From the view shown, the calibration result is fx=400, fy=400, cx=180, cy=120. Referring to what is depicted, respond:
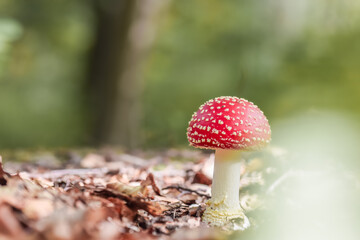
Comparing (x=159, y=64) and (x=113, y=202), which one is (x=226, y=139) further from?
(x=159, y=64)

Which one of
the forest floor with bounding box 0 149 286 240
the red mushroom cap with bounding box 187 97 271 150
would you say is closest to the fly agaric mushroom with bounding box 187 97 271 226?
the red mushroom cap with bounding box 187 97 271 150

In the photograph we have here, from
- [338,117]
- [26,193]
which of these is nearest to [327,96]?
[338,117]

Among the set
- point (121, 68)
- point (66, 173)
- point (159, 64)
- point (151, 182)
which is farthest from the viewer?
point (159, 64)

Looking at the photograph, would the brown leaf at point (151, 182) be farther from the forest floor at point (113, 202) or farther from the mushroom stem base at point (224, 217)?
the mushroom stem base at point (224, 217)

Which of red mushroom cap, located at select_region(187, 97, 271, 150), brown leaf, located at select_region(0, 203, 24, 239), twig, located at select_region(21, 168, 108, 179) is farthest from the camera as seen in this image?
twig, located at select_region(21, 168, 108, 179)

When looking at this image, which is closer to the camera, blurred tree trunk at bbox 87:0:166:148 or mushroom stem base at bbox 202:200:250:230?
mushroom stem base at bbox 202:200:250:230

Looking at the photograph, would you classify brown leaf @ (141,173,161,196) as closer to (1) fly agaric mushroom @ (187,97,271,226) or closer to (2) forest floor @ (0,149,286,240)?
(2) forest floor @ (0,149,286,240)

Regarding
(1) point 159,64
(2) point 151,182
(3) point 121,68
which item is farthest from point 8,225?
(1) point 159,64

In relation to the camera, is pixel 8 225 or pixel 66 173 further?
pixel 66 173
